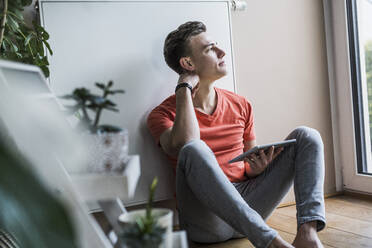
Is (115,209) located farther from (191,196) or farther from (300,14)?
(300,14)

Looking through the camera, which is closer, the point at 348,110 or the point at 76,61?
the point at 76,61

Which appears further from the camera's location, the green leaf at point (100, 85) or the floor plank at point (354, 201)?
the floor plank at point (354, 201)

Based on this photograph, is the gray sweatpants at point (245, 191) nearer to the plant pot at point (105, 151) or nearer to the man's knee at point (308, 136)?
the man's knee at point (308, 136)

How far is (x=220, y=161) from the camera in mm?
1482

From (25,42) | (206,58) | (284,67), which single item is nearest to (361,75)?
(284,67)

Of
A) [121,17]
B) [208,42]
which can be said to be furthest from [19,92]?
[208,42]

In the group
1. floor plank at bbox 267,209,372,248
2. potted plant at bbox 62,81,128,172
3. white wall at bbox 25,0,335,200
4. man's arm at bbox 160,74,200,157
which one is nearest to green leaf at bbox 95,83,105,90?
potted plant at bbox 62,81,128,172

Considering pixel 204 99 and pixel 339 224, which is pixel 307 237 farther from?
pixel 204 99

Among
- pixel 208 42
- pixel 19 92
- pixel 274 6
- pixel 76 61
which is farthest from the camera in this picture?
pixel 274 6

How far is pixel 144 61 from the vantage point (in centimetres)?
149

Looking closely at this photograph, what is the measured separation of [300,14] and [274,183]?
3.21 ft

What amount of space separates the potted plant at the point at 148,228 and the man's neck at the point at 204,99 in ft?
3.29

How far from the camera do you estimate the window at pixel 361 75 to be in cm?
189

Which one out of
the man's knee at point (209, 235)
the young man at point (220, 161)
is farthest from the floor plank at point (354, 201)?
the man's knee at point (209, 235)
